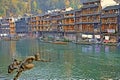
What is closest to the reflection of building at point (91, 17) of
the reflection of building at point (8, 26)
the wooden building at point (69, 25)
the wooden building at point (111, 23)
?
the wooden building at point (111, 23)

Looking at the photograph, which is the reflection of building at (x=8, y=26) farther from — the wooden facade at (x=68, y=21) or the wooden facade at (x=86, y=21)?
the wooden facade at (x=68, y=21)

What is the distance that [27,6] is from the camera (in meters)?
158

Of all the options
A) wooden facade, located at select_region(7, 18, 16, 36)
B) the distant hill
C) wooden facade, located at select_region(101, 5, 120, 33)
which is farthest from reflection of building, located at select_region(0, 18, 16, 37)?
wooden facade, located at select_region(101, 5, 120, 33)

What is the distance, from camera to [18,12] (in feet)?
497

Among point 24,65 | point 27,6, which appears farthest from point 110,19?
point 27,6

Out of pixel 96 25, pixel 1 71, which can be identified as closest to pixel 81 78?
pixel 1 71

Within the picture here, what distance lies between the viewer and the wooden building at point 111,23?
65812 millimetres

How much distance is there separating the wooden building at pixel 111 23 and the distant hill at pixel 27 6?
255ft

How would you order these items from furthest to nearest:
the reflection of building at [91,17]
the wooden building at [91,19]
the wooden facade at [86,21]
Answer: the reflection of building at [91,17], the wooden building at [91,19], the wooden facade at [86,21]

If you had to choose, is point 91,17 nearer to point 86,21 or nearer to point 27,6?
point 86,21

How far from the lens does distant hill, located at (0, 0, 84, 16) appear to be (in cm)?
14868

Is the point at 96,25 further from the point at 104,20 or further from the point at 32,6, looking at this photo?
the point at 32,6

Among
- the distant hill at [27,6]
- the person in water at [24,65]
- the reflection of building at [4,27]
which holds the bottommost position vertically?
the person in water at [24,65]

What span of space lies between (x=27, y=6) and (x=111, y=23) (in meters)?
95.5
